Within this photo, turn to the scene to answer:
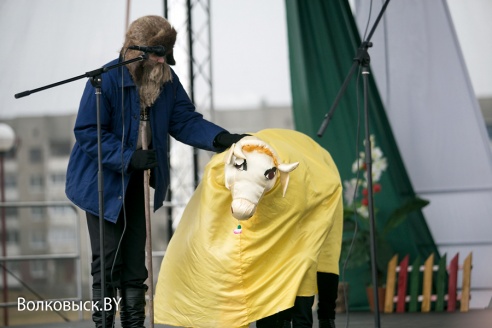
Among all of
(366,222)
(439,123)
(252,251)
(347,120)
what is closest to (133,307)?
(252,251)

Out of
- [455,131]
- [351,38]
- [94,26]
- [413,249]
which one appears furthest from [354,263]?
[94,26]

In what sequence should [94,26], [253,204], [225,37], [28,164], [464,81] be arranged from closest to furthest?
1. [253,204]
2. [464,81]
3. [94,26]
4. [28,164]
5. [225,37]

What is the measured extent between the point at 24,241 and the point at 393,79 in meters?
8.74

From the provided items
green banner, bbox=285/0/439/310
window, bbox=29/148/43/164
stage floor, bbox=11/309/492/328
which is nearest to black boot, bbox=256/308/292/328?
stage floor, bbox=11/309/492/328

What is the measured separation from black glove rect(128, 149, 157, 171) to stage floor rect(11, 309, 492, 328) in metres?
1.74

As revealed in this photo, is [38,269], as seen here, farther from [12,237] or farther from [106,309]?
[106,309]

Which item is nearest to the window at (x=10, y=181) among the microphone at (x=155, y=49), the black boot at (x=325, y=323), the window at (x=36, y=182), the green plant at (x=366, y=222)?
the window at (x=36, y=182)

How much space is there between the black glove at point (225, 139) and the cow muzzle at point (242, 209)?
0.40 metres

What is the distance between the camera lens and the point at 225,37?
1433 centimetres

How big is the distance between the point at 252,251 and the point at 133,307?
54cm

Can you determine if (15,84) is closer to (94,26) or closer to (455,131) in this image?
(94,26)

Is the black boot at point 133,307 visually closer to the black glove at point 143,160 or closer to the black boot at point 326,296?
the black glove at point 143,160

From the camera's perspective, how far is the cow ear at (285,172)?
11.0 feet

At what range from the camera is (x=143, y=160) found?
3475 mm
